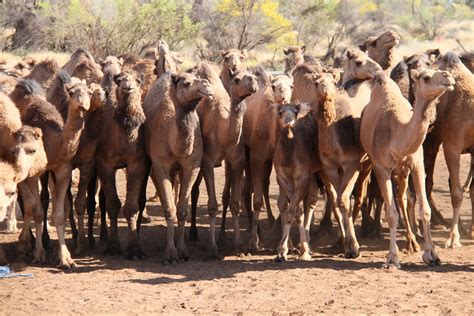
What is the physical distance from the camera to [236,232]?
36.3ft

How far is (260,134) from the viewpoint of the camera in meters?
11.4

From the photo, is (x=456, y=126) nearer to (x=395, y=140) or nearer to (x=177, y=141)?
(x=395, y=140)

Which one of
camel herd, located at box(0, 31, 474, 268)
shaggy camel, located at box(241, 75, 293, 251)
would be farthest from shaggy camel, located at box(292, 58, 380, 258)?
shaggy camel, located at box(241, 75, 293, 251)

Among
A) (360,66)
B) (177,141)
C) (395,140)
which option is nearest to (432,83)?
(395,140)

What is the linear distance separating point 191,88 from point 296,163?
57.9 inches

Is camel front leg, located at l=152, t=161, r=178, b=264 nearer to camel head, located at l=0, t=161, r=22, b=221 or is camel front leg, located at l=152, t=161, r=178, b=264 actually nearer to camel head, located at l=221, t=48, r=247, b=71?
camel head, located at l=0, t=161, r=22, b=221

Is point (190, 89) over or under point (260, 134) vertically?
over

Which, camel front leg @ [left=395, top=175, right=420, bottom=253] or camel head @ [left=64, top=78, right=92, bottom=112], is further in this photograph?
camel front leg @ [left=395, top=175, right=420, bottom=253]

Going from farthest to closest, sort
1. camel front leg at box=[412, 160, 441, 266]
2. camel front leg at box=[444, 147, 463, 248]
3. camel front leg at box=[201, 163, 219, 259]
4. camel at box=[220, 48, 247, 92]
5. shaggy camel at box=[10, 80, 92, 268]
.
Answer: camel at box=[220, 48, 247, 92] → camel front leg at box=[444, 147, 463, 248] → camel front leg at box=[201, 163, 219, 259] → shaggy camel at box=[10, 80, 92, 268] → camel front leg at box=[412, 160, 441, 266]

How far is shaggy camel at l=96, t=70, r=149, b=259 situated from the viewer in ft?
34.6

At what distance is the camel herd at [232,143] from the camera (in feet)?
32.5

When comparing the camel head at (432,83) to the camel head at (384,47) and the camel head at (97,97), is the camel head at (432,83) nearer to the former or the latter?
the camel head at (97,97)

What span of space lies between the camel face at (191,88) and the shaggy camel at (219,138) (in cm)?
55

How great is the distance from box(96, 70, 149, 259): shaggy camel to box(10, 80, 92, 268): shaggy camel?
52 centimetres
